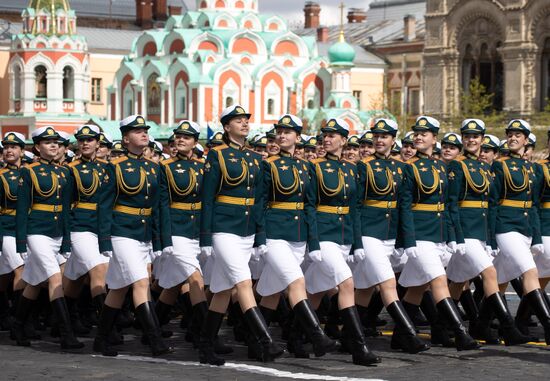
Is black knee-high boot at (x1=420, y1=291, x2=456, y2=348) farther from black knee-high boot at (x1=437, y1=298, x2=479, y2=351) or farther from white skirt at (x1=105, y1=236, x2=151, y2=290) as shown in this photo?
white skirt at (x1=105, y1=236, x2=151, y2=290)

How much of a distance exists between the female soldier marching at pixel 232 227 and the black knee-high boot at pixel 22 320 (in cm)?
228

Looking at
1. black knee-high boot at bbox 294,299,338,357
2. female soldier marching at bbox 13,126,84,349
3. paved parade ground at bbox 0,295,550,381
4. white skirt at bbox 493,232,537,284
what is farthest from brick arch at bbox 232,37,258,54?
black knee-high boot at bbox 294,299,338,357

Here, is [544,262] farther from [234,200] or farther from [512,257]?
[234,200]

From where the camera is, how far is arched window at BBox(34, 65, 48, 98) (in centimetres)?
7212

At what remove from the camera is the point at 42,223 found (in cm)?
1321

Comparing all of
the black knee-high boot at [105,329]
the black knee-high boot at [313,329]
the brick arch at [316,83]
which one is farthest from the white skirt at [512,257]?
the brick arch at [316,83]

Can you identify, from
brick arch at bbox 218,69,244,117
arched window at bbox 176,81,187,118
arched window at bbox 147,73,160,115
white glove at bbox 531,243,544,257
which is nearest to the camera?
white glove at bbox 531,243,544,257

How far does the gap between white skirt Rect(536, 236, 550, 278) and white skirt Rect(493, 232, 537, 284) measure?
18 centimetres

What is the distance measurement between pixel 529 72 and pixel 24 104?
85.7 ft

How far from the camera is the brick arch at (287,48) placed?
241 feet

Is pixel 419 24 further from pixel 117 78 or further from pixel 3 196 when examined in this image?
pixel 3 196

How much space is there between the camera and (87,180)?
13867 mm

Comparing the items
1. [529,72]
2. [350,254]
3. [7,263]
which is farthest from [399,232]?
[529,72]

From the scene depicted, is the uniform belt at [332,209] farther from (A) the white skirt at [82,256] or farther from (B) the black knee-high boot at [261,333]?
(A) the white skirt at [82,256]
